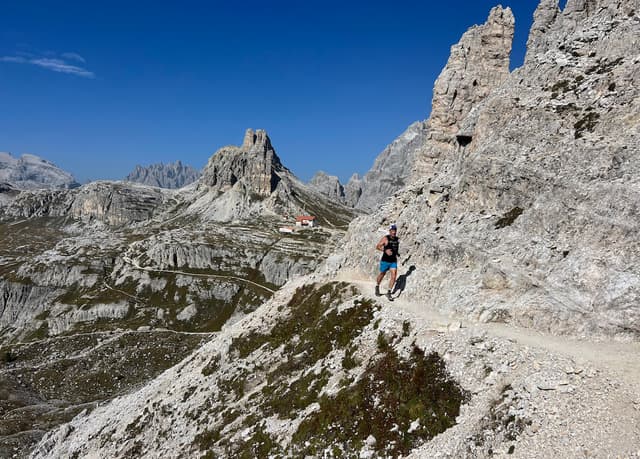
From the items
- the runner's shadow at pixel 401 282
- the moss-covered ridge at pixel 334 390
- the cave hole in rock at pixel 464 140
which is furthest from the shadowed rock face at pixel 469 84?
the moss-covered ridge at pixel 334 390

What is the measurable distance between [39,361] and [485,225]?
146111 mm

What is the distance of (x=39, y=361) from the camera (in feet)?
392

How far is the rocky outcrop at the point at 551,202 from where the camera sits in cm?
2127

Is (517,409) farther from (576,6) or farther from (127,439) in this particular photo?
(576,6)

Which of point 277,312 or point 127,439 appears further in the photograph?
point 277,312

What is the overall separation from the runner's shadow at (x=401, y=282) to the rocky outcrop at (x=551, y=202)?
80 cm

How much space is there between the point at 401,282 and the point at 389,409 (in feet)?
50.6

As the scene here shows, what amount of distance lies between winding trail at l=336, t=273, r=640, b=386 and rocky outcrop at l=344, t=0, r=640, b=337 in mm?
753

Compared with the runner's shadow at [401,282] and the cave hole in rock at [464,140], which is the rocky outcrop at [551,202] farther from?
the runner's shadow at [401,282]

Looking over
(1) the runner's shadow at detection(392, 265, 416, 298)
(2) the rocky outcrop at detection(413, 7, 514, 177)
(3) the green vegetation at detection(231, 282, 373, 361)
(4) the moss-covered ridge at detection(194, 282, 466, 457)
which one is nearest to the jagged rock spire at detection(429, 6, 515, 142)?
(2) the rocky outcrop at detection(413, 7, 514, 177)

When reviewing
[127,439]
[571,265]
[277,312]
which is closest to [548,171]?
[571,265]

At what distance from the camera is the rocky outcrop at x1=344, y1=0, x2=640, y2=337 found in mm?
21266

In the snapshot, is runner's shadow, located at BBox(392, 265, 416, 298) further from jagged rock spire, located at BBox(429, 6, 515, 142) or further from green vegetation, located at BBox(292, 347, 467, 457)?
jagged rock spire, located at BBox(429, 6, 515, 142)

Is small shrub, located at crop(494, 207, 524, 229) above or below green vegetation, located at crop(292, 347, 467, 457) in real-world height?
above
